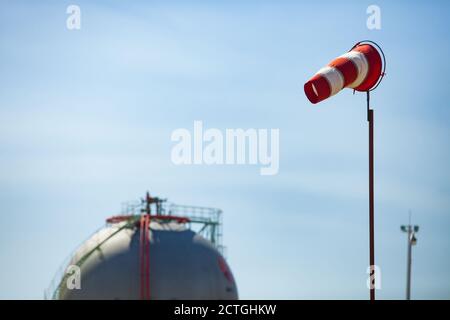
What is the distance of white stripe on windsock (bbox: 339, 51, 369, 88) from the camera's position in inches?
1041

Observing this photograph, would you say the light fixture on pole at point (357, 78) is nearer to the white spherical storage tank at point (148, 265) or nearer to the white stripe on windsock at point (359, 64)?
the white stripe on windsock at point (359, 64)

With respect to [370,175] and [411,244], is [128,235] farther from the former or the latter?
[411,244]

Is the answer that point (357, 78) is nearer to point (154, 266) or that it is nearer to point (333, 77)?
point (333, 77)

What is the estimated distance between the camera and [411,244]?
67312mm

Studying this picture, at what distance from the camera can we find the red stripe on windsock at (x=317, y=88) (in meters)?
25.6

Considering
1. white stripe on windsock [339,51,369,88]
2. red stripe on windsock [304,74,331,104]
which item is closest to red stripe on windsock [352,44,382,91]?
white stripe on windsock [339,51,369,88]

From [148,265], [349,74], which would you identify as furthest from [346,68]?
[148,265]

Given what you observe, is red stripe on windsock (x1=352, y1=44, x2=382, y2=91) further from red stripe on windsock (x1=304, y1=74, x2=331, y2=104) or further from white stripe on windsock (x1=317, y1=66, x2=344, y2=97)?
red stripe on windsock (x1=304, y1=74, x2=331, y2=104)

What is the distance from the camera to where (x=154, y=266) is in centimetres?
4234

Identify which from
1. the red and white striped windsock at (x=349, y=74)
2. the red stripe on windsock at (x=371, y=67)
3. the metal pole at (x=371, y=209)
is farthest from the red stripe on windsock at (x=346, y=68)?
the metal pole at (x=371, y=209)
